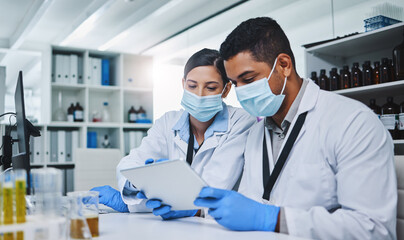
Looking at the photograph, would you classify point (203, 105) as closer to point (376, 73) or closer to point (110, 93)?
point (376, 73)

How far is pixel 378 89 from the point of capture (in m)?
2.87

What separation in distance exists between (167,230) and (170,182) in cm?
15

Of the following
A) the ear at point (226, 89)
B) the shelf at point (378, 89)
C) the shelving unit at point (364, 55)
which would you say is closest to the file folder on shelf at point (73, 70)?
the shelving unit at point (364, 55)

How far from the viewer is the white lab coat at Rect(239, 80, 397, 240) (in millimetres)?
1078

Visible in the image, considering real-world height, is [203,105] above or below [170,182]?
above

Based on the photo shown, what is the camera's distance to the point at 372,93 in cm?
306

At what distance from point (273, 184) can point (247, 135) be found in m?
0.36

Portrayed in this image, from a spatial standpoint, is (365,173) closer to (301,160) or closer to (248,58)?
(301,160)

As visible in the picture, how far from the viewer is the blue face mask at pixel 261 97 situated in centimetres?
143

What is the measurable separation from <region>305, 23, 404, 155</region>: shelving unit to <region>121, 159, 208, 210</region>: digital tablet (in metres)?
2.07

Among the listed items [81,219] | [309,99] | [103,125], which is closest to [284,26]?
[103,125]

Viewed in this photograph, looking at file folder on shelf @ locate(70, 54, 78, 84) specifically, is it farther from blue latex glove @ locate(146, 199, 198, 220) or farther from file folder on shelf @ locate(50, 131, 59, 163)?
blue latex glove @ locate(146, 199, 198, 220)

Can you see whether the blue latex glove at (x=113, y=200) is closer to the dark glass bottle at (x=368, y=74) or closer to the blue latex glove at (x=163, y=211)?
the blue latex glove at (x=163, y=211)

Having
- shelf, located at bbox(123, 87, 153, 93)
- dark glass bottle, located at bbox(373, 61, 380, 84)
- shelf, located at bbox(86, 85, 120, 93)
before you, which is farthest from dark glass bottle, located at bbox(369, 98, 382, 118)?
shelf, located at bbox(86, 85, 120, 93)
